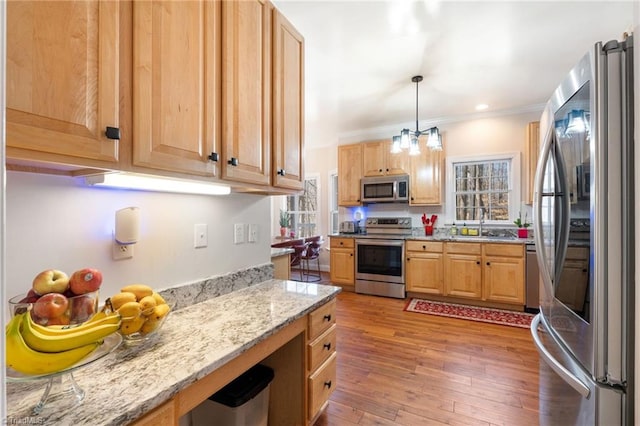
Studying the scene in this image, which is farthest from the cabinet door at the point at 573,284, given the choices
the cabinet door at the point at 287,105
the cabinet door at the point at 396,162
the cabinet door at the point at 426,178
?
the cabinet door at the point at 396,162

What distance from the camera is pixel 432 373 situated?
7.19 ft

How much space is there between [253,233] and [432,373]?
170cm

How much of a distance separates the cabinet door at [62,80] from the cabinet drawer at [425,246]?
3679mm

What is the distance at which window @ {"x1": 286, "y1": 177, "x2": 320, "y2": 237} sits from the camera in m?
6.12

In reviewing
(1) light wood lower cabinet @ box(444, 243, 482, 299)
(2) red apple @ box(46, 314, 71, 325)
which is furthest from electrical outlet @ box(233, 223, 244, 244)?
(1) light wood lower cabinet @ box(444, 243, 482, 299)

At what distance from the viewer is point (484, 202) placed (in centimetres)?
415

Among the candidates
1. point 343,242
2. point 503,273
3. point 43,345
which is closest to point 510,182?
point 503,273

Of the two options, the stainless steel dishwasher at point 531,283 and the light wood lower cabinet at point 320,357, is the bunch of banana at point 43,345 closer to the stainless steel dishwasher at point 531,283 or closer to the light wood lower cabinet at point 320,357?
the light wood lower cabinet at point 320,357

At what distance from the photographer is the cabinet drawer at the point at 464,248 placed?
3.61m

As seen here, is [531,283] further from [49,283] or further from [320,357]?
[49,283]

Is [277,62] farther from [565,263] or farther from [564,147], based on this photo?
[565,263]

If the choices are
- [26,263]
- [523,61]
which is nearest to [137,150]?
[26,263]

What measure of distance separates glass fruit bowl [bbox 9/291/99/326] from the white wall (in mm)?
203

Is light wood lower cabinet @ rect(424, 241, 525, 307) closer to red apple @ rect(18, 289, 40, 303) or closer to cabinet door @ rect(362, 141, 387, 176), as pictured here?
cabinet door @ rect(362, 141, 387, 176)
